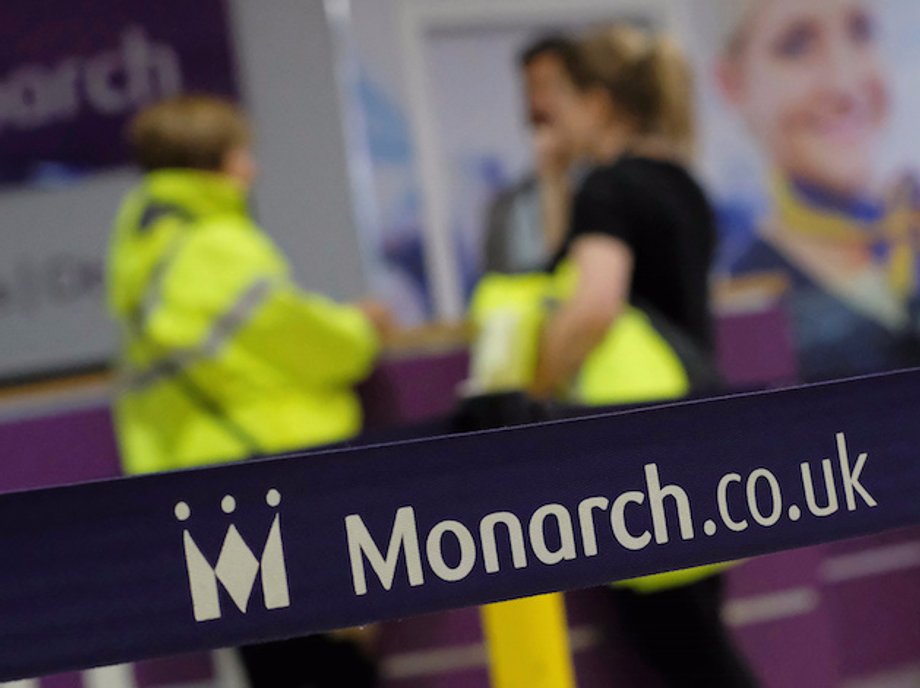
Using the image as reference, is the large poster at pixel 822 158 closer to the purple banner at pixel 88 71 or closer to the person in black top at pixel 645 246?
the purple banner at pixel 88 71

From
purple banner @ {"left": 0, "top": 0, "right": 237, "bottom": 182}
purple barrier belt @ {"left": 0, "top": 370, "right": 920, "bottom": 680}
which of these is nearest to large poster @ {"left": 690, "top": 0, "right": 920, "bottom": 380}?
purple banner @ {"left": 0, "top": 0, "right": 237, "bottom": 182}

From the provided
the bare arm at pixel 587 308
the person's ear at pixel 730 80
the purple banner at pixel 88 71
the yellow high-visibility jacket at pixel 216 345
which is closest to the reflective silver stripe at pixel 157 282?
the yellow high-visibility jacket at pixel 216 345

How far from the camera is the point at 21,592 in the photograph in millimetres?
641

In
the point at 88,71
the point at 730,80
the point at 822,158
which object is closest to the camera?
the point at 88,71

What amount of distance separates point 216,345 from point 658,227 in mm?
650

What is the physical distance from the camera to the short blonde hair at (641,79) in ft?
5.29

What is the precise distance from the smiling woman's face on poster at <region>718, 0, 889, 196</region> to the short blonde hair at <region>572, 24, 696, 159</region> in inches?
169

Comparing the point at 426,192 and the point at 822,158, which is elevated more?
the point at 426,192

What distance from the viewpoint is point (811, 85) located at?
5816 mm

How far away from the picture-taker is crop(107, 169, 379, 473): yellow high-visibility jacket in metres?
1.74

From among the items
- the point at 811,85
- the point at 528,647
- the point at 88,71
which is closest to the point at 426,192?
A: the point at 88,71

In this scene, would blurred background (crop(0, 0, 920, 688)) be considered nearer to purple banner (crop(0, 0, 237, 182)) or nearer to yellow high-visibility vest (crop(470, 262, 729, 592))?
purple banner (crop(0, 0, 237, 182))

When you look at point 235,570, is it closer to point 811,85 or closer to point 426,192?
point 426,192

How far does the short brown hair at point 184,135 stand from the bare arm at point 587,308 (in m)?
0.65
